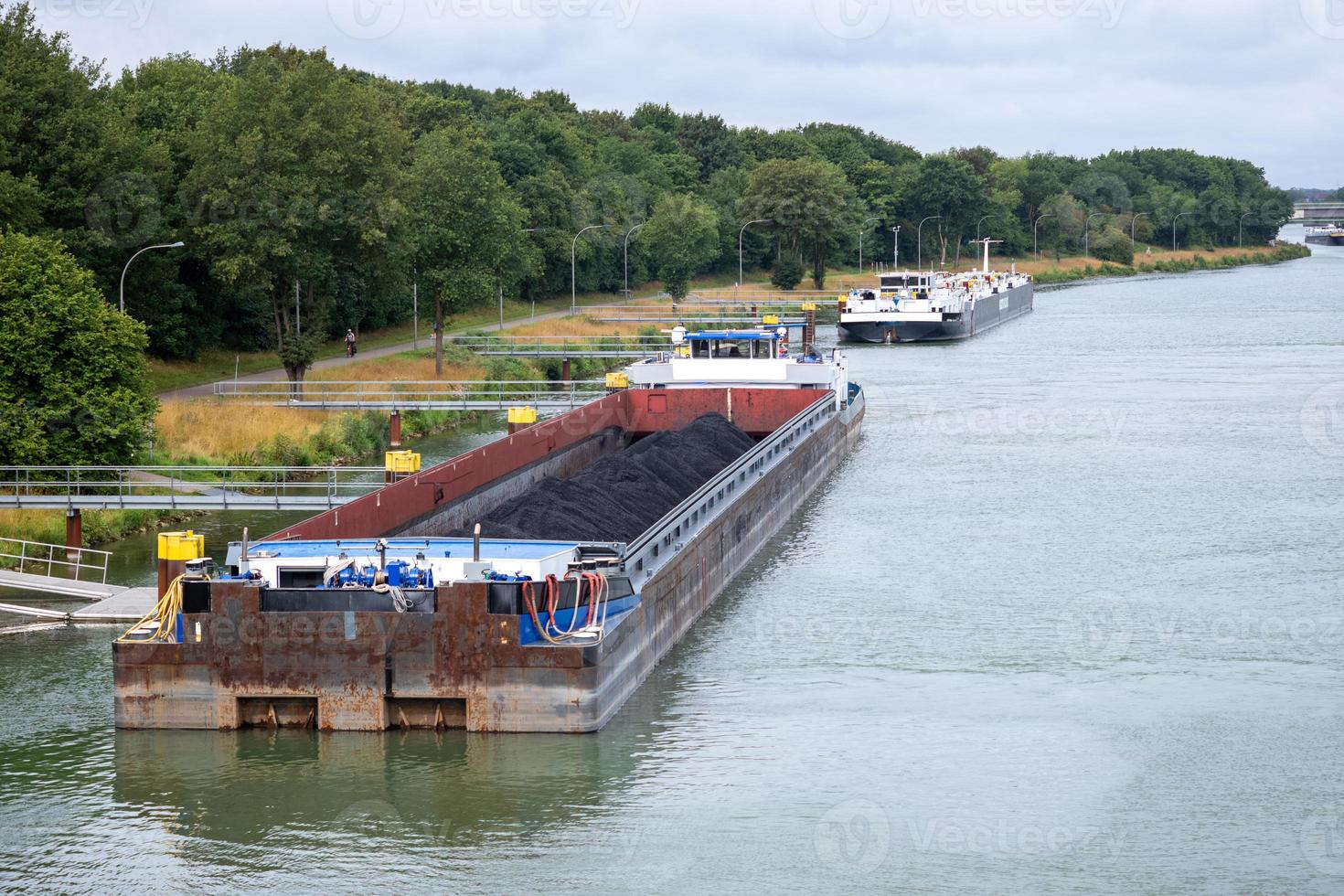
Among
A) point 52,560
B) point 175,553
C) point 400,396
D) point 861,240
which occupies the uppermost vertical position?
point 861,240


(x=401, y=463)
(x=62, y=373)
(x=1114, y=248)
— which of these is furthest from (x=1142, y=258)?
(x=401, y=463)

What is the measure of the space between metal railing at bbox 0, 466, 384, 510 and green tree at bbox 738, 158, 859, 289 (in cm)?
7102

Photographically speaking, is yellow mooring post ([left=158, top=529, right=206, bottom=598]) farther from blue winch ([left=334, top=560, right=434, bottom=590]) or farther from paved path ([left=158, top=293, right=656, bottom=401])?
paved path ([left=158, top=293, right=656, bottom=401])

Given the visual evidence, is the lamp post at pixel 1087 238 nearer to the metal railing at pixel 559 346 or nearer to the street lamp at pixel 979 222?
the street lamp at pixel 979 222

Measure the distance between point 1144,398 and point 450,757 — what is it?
35.6 m

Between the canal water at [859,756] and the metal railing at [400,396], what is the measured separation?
11651mm

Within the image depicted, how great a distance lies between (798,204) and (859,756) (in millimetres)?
86159

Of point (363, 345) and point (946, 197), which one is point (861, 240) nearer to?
point (946, 197)

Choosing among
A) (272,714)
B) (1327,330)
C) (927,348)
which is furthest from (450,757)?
(1327,330)

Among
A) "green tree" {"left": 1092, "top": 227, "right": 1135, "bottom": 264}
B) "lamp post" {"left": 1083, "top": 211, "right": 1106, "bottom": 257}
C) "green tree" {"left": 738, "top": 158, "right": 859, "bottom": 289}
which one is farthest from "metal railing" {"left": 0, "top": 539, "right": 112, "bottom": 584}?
"lamp post" {"left": 1083, "top": 211, "right": 1106, "bottom": 257}

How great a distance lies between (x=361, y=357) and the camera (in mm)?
53875

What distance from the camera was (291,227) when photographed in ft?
144

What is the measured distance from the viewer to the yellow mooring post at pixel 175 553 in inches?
727

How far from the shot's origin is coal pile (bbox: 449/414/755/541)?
21.5 meters
